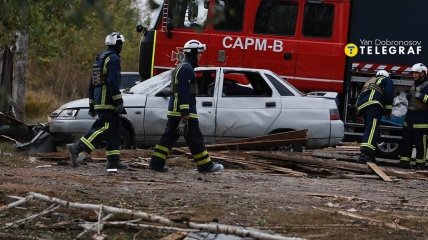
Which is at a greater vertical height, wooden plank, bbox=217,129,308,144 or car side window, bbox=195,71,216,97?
car side window, bbox=195,71,216,97

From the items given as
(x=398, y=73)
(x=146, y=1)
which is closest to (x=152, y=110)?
(x=398, y=73)

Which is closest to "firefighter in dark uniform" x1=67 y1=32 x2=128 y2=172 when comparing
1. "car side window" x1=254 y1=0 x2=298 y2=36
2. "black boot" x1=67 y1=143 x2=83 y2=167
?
"black boot" x1=67 y1=143 x2=83 y2=167

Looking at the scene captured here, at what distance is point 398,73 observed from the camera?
14.9m

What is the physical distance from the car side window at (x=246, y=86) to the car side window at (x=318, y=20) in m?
2.11

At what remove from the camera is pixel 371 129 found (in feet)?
43.2

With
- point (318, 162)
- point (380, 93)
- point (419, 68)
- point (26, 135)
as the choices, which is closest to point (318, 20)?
point (419, 68)

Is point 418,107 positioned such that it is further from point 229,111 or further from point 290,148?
point 229,111

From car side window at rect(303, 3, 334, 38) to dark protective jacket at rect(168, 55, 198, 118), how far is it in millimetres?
5045

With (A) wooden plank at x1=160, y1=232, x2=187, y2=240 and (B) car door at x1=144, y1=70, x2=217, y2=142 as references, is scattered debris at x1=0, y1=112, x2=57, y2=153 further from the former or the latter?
(A) wooden plank at x1=160, y1=232, x2=187, y2=240

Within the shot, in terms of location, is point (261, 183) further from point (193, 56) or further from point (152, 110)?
point (152, 110)

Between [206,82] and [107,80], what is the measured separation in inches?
126

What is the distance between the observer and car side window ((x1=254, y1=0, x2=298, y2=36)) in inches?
596

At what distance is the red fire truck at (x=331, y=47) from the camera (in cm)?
1493

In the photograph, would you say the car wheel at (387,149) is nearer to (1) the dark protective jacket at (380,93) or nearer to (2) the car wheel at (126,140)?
(1) the dark protective jacket at (380,93)
